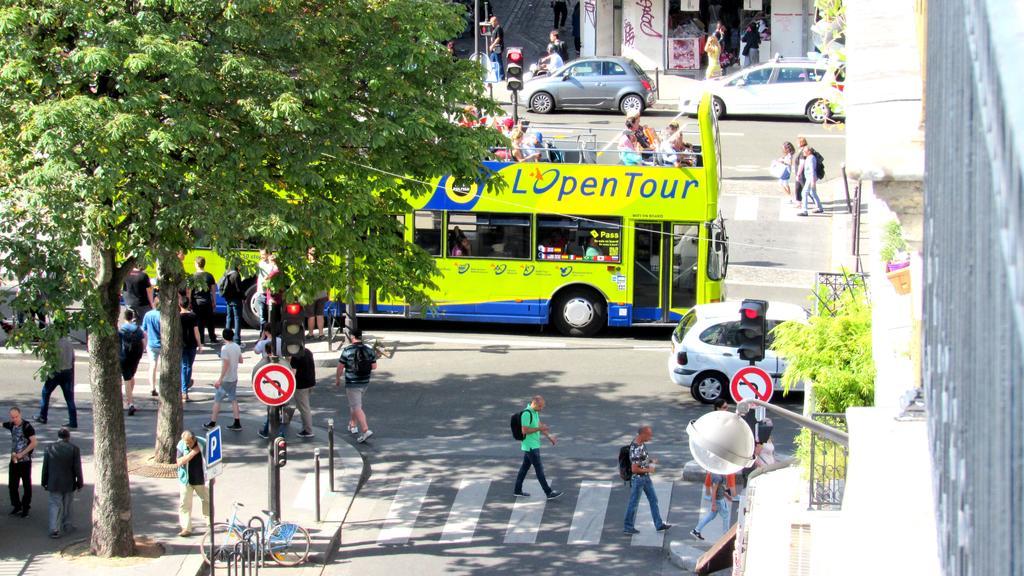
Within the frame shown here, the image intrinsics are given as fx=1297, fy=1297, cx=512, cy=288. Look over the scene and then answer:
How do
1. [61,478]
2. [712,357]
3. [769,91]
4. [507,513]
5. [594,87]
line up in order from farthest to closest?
[594,87]
[769,91]
[712,357]
[507,513]
[61,478]

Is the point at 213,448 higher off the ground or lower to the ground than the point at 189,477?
higher

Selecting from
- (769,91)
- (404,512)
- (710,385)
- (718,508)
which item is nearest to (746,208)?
(769,91)

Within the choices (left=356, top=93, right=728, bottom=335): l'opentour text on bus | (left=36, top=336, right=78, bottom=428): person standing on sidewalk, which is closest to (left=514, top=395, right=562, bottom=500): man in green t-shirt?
(left=36, top=336, right=78, bottom=428): person standing on sidewalk

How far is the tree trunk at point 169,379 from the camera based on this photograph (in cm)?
1570

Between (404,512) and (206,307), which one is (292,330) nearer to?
(404,512)

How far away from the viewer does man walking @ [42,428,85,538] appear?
546 inches

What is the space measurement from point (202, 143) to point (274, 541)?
4.33 m

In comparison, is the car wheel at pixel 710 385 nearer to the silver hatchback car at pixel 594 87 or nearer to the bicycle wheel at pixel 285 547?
the bicycle wheel at pixel 285 547

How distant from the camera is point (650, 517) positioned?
15.2 meters

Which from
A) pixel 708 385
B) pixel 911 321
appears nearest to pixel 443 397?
pixel 708 385

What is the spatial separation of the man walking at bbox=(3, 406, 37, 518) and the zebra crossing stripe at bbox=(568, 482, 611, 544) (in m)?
6.07

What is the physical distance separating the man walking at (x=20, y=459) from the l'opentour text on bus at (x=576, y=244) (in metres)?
8.94

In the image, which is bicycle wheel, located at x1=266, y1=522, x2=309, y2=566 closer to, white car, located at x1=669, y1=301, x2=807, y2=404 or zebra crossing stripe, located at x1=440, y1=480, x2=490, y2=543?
zebra crossing stripe, located at x1=440, y1=480, x2=490, y2=543

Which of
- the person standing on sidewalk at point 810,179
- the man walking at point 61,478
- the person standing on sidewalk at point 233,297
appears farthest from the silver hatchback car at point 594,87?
the man walking at point 61,478
